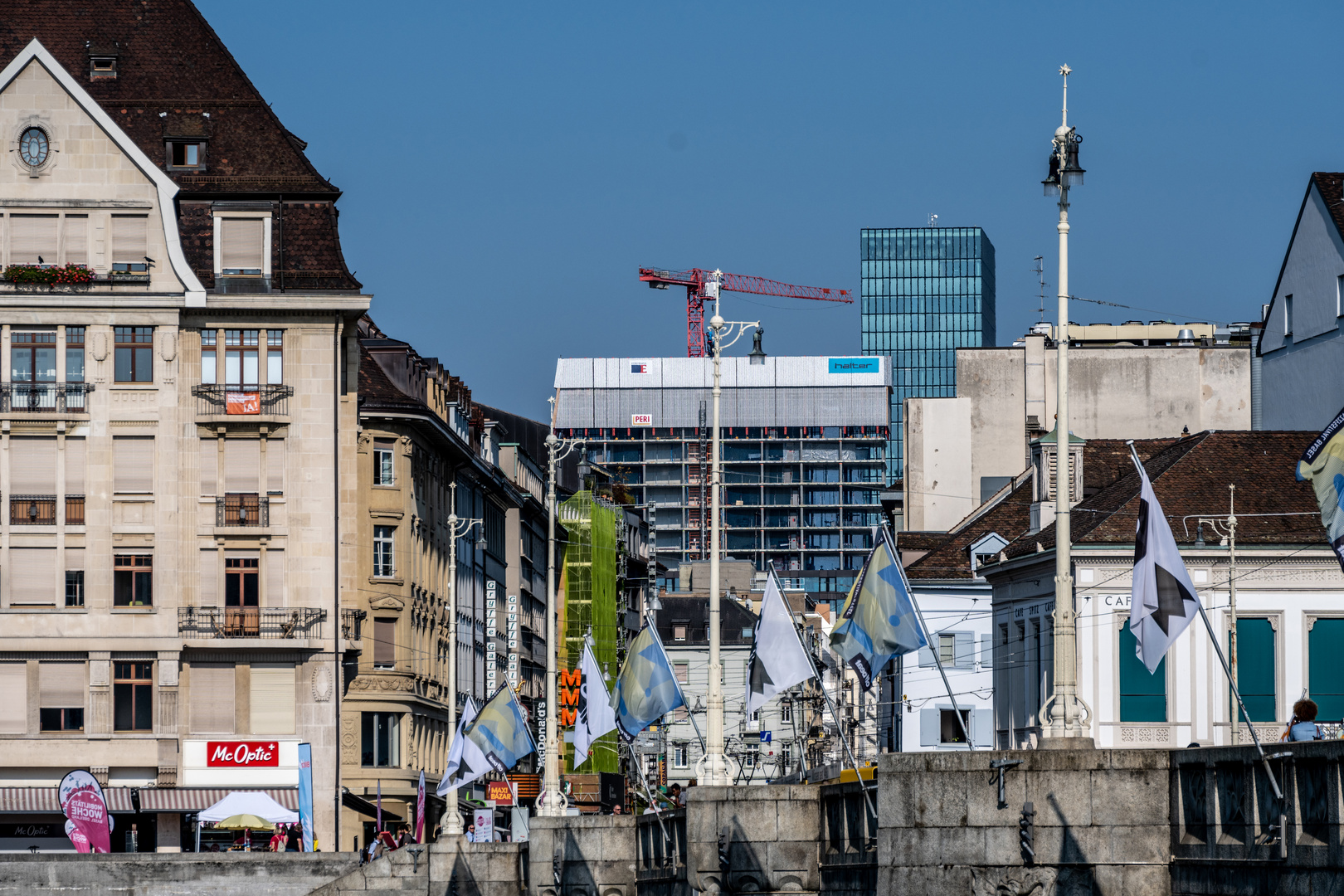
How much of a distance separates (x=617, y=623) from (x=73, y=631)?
71.0 m

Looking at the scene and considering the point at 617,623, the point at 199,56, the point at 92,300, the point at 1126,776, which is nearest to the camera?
the point at 1126,776

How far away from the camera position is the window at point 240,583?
233 feet

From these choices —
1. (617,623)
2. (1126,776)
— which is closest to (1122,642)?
(1126,776)

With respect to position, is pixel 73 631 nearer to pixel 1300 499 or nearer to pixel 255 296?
pixel 255 296

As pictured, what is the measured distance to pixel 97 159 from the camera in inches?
2805

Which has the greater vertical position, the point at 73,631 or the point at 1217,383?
the point at 1217,383

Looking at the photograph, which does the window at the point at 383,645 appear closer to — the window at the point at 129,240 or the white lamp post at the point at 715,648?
the window at the point at 129,240

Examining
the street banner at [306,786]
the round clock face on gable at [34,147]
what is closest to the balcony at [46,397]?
the round clock face on gable at [34,147]

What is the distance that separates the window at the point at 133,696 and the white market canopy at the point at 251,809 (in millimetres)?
4147

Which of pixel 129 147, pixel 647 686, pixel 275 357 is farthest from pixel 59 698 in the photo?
pixel 647 686

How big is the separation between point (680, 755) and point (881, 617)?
444ft

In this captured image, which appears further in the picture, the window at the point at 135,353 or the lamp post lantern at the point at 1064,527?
the window at the point at 135,353

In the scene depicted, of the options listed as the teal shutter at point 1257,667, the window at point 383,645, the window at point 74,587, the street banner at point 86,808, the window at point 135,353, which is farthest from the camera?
the window at point 383,645

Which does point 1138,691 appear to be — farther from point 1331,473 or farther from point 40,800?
point 1331,473
